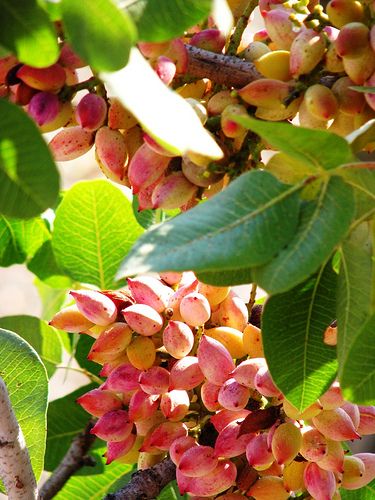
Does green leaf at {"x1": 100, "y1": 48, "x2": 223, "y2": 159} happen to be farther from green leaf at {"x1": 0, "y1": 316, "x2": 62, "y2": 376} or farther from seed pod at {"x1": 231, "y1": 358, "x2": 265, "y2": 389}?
green leaf at {"x1": 0, "y1": 316, "x2": 62, "y2": 376}

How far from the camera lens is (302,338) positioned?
1.72ft

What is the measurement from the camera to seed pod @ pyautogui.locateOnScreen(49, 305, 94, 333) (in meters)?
0.66

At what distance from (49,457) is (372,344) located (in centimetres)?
58

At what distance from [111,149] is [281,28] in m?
0.13

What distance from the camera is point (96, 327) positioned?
653 millimetres

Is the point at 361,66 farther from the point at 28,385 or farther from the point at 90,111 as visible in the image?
the point at 28,385

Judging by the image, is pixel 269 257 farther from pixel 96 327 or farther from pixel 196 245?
pixel 96 327

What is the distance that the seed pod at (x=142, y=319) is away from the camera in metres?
0.62

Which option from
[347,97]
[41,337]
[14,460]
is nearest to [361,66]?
[347,97]

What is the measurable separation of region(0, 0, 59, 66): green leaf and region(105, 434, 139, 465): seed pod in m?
0.32

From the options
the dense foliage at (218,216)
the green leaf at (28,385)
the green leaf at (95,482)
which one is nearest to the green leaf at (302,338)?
Answer: the dense foliage at (218,216)

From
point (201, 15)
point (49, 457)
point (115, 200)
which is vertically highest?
point (201, 15)

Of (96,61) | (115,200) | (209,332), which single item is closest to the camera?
(96,61)

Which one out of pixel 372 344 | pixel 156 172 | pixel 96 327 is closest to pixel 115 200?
pixel 96 327
